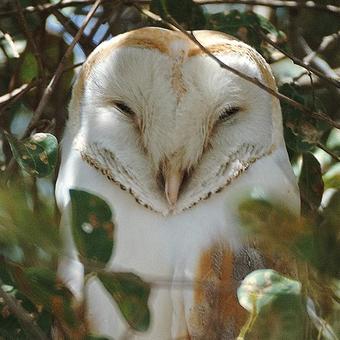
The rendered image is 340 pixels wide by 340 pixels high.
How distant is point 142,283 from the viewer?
1450 millimetres

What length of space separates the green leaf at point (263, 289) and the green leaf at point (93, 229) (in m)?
0.21

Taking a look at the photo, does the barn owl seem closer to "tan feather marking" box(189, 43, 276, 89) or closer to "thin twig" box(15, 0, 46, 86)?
"tan feather marking" box(189, 43, 276, 89)

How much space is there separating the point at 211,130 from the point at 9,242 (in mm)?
930

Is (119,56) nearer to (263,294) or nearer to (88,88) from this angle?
(88,88)

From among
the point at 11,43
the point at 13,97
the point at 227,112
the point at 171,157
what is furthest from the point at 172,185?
the point at 11,43

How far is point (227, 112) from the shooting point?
215 cm

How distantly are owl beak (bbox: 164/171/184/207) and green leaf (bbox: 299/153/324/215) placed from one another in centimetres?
34

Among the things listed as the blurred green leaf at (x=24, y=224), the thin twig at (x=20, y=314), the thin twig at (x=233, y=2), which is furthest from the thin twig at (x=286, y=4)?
the blurred green leaf at (x=24, y=224)

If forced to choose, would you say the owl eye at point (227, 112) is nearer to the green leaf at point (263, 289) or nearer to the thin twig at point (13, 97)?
the thin twig at point (13, 97)

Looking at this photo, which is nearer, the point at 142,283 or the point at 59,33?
the point at 142,283

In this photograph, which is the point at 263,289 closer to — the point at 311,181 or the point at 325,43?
the point at 311,181

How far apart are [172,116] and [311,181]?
1.35ft

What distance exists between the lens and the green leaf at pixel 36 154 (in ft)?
6.20

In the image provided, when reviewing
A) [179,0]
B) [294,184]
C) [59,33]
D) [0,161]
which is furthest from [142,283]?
[59,33]
